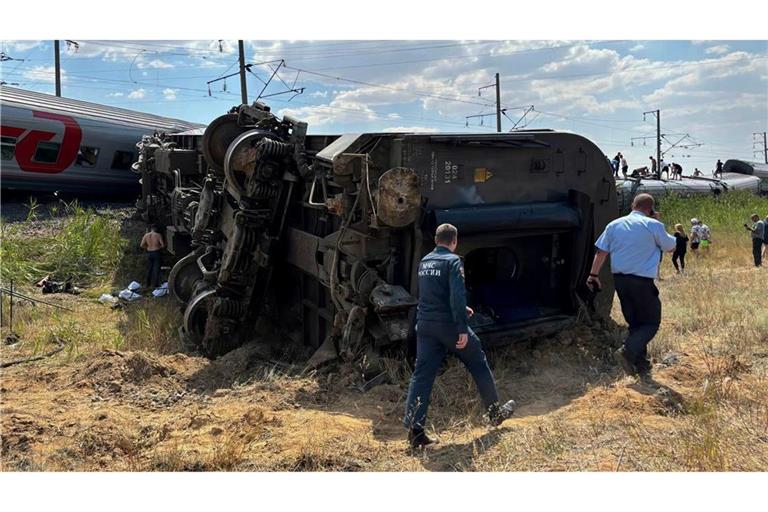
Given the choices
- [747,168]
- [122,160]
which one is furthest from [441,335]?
[747,168]

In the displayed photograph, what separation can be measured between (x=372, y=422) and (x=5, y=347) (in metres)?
5.38

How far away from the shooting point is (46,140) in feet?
50.0

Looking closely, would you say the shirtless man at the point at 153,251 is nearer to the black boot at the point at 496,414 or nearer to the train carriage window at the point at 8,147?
the train carriage window at the point at 8,147

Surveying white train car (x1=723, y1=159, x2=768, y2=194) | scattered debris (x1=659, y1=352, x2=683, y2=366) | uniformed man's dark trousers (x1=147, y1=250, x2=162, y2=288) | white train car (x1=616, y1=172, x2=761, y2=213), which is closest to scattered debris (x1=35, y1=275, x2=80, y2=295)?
uniformed man's dark trousers (x1=147, y1=250, x2=162, y2=288)

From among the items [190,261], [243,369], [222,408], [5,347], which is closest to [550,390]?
[222,408]

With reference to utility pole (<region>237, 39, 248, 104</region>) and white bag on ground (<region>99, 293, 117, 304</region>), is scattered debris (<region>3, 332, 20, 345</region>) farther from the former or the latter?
utility pole (<region>237, 39, 248, 104</region>)

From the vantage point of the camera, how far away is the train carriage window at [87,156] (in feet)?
53.2

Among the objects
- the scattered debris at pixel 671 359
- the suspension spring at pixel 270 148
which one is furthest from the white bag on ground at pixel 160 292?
the scattered debris at pixel 671 359

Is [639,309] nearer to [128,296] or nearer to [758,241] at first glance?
[128,296]

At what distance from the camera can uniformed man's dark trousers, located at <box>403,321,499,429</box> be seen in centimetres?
427

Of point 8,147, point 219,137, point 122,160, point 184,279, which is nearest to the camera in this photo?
point 219,137

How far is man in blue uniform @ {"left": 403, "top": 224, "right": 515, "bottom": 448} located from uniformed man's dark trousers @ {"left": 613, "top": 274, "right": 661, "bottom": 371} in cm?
156

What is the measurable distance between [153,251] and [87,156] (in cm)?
598

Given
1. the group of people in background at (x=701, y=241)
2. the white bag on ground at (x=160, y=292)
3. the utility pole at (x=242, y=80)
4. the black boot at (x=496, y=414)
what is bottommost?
the white bag on ground at (x=160, y=292)
